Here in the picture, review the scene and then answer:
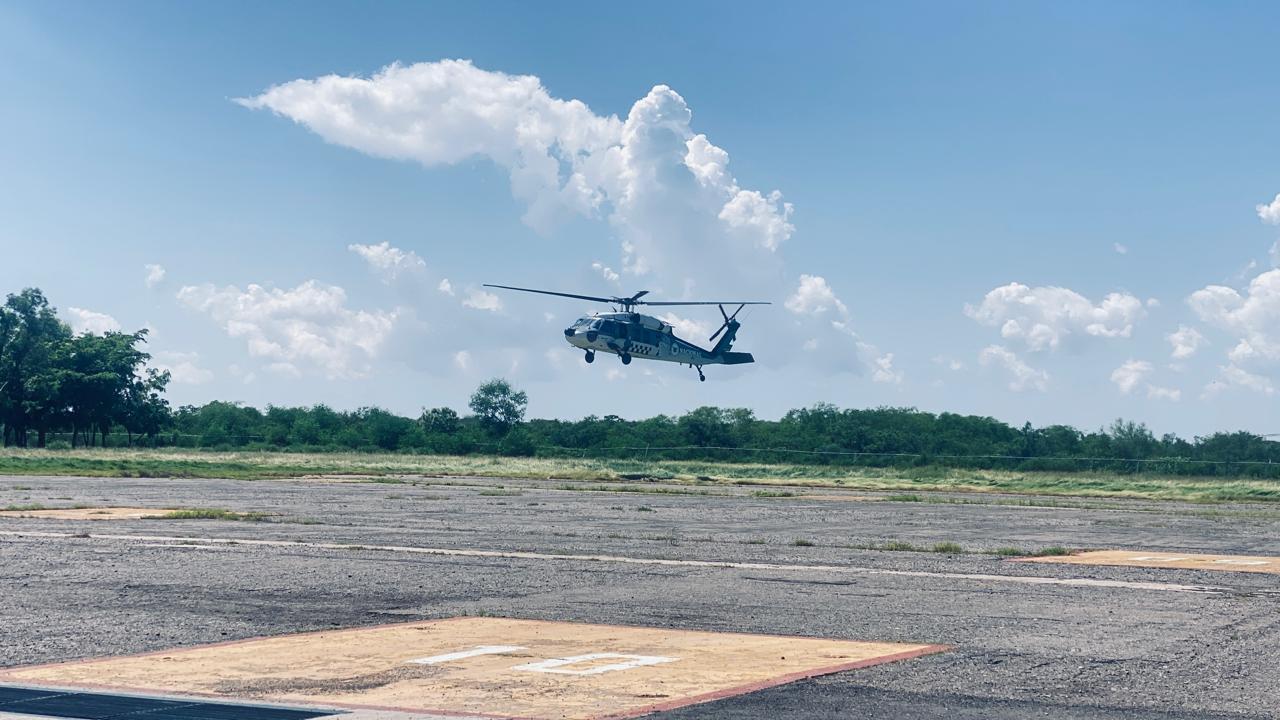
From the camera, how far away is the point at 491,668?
12.9 meters

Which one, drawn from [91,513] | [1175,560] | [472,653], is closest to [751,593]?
[472,653]

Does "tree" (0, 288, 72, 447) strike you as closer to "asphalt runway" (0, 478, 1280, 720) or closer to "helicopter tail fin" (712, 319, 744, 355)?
"helicopter tail fin" (712, 319, 744, 355)

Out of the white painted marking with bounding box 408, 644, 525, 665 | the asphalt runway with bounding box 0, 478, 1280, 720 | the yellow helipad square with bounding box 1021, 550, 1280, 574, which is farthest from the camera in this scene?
the yellow helipad square with bounding box 1021, 550, 1280, 574

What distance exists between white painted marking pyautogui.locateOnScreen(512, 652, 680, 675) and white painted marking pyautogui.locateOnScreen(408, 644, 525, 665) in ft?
2.45

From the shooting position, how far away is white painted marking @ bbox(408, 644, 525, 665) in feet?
43.5

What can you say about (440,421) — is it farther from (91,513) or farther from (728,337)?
(91,513)

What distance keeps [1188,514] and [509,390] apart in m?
137

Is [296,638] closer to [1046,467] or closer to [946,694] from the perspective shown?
[946,694]

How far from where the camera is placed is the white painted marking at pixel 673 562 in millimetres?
21547

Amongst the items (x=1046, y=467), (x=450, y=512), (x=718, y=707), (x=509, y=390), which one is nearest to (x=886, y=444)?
(x=1046, y=467)

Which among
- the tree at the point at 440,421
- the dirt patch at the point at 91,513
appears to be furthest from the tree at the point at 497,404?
the dirt patch at the point at 91,513

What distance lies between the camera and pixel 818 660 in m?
13.6

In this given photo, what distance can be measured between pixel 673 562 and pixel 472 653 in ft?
35.8

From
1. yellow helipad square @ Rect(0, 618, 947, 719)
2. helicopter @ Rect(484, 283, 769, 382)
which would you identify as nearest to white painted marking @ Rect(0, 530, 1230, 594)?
yellow helipad square @ Rect(0, 618, 947, 719)
